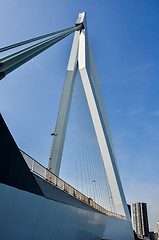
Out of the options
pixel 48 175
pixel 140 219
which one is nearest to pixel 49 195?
pixel 48 175

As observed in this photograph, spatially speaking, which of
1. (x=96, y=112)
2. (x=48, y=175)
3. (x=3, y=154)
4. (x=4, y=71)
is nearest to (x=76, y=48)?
(x=96, y=112)

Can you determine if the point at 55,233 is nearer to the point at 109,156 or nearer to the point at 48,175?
the point at 48,175

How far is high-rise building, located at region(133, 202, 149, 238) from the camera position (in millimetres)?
67375

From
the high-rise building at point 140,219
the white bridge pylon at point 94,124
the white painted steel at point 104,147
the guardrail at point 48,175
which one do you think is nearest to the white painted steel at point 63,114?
the white bridge pylon at point 94,124

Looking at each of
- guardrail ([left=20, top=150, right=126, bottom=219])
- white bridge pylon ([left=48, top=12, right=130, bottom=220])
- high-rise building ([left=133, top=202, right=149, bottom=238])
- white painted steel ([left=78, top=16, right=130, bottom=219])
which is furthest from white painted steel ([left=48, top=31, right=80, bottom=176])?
high-rise building ([left=133, top=202, right=149, bottom=238])

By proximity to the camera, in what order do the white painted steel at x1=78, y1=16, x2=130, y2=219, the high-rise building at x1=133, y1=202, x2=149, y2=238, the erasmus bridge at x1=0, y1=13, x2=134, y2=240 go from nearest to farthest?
the erasmus bridge at x1=0, y1=13, x2=134, y2=240 → the white painted steel at x1=78, y1=16, x2=130, y2=219 → the high-rise building at x1=133, y1=202, x2=149, y2=238

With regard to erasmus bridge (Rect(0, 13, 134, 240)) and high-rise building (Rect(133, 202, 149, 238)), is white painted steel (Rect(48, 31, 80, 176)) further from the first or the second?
high-rise building (Rect(133, 202, 149, 238))

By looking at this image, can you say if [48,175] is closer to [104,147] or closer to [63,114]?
[104,147]

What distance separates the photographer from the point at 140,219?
69875 millimetres

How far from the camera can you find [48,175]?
6.43m

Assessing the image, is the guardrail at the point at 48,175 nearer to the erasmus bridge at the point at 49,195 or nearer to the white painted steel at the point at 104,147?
the erasmus bridge at the point at 49,195

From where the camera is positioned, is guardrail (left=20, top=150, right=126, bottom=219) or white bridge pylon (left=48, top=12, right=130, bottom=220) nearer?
guardrail (left=20, top=150, right=126, bottom=219)

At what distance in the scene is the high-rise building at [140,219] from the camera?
6738 centimetres

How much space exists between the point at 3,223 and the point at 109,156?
1120cm
